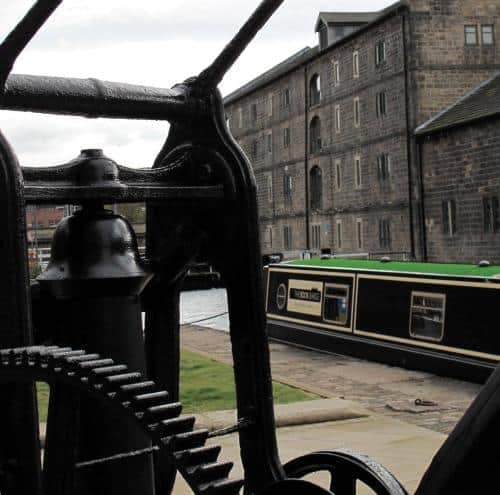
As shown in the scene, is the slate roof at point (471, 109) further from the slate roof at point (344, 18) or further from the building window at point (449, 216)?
the slate roof at point (344, 18)

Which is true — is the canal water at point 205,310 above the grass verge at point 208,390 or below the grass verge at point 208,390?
below

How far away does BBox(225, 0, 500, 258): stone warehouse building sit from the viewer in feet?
121

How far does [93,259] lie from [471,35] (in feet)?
126

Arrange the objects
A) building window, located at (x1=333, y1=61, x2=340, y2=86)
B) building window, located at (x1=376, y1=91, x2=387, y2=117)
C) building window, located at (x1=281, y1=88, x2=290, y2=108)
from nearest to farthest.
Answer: building window, located at (x1=376, y1=91, x2=387, y2=117) → building window, located at (x1=333, y1=61, x2=340, y2=86) → building window, located at (x1=281, y1=88, x2=290, y2=108)

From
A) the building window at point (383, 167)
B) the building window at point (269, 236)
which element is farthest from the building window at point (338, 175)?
the building window at point (269, 236)

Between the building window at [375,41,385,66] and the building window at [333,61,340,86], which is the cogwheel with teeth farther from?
the building window at [333,61,340,86]

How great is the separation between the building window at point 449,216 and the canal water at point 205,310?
29.7 feet

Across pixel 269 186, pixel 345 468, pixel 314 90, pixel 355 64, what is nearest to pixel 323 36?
pixel 314 90

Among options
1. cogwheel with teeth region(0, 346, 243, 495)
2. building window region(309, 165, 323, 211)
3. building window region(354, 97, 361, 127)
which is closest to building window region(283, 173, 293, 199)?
building window region(309, 165, 323, 211)

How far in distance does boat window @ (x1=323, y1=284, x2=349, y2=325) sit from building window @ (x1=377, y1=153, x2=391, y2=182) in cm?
2439

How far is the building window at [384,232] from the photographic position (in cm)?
3841

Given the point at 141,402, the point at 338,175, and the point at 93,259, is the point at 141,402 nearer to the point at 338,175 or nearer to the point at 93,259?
the point at 93,259

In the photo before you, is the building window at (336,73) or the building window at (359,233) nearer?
the building window at (359,233)

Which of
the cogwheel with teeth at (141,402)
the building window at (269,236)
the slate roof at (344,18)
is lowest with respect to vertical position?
the cogwheel with teeth at (141,402)
